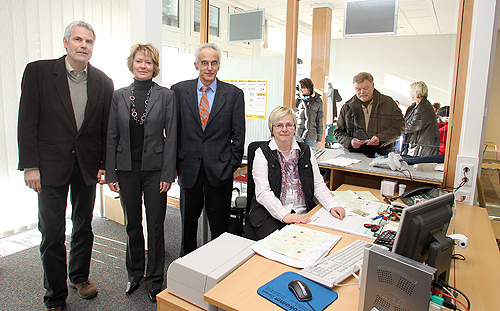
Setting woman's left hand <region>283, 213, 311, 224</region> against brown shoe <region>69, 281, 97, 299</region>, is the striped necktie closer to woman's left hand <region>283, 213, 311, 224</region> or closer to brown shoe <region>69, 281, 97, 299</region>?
woman's left hand <region>283, 213, 311, 224</region>

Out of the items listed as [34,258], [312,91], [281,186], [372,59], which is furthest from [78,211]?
[372,59]

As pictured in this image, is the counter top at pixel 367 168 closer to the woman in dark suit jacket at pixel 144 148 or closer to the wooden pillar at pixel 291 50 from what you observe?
the wooden pillar at pixel 291 50

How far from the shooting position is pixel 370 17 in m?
2.95

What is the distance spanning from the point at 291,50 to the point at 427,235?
256 cm

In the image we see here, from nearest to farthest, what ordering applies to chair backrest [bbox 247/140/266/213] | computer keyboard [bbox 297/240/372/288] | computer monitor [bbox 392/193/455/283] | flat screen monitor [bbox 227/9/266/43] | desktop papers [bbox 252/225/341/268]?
computer monitor [bbox 392/193/455/283], computer keyboard [bbox 297/240/372/288], desktop papers [bbox 252/225/341/268], chair backrest [bbox 247/140/266/213], flat screen monitor [bbox 227/9/266/43]

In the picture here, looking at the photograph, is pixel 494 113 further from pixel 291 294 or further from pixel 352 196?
pixel 291 294

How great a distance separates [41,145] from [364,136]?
2.58 metres

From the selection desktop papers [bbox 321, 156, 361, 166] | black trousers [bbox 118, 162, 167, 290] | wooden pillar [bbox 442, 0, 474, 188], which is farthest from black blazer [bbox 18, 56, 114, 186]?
wooden pillar [bbox 442, 0, 474, 188]

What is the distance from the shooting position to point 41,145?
1.92m

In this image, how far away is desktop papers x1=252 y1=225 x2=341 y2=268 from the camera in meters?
1.41

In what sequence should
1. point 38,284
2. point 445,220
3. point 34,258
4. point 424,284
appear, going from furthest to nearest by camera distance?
1. point 34,258
2. point 38,284
3. point 445,220
4. point 424,284

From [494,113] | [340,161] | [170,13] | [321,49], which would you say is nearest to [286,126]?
[340,161]

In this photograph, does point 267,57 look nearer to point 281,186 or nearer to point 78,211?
point 281,186

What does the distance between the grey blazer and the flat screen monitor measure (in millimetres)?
1725
